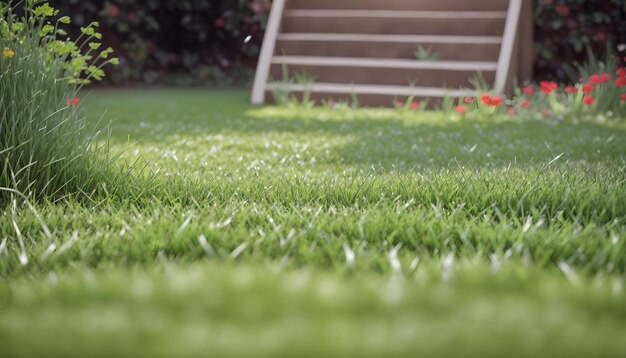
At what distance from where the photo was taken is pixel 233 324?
140 centimetres

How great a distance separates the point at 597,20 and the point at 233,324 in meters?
7.87

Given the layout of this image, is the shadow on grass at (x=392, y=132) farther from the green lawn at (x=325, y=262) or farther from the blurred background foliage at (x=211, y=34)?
the blurred background foliage at (x=211, y=34)

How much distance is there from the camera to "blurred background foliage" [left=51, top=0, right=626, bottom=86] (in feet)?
27.6

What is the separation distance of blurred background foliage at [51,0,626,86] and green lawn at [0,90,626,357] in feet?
15.3

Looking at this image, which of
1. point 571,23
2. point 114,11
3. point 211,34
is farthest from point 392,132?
point 211,34

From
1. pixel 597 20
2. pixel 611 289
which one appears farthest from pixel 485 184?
pixel 597 20

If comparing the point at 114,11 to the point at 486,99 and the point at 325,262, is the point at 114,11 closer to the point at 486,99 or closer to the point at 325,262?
the point at 486,99

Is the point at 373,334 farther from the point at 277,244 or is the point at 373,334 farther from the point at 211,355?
the point at 277,244

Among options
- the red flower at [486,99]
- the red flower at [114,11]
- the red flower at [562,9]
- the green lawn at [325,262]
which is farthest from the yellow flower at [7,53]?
the red flower at [562,9]

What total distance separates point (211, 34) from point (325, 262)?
27.4ft

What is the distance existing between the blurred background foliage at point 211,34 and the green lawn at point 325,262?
4.68 metres

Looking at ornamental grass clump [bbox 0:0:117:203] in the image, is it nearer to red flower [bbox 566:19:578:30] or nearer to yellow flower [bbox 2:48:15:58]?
yellow flower [bbox 2:48:15:58]

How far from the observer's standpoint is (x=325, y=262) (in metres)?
2.12

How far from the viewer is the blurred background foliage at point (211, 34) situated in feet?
27.6
